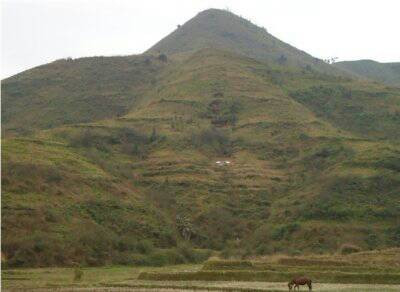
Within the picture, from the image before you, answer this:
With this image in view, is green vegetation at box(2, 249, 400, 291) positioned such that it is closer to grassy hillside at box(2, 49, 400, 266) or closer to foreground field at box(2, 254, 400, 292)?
foreground field at box(2, 254, 400, 292)

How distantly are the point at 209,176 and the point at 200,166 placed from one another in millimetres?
3723

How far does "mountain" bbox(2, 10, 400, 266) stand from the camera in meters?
58.9

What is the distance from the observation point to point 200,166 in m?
85.2

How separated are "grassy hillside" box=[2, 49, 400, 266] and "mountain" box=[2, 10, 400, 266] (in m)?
0.20

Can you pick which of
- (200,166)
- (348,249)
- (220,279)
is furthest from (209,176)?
(220,279)

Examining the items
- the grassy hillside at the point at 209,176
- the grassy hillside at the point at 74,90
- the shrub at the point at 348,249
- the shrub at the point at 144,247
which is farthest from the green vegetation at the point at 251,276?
the grassy hillside at the point at 74,90

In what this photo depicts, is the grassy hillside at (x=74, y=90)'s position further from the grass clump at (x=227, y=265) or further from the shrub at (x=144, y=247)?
the grass clump at (x=227, y=265)

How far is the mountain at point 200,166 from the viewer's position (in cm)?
5891

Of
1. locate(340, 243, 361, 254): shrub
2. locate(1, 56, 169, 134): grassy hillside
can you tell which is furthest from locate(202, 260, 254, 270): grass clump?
locate(1, 56, 169, 134): grassy hillside

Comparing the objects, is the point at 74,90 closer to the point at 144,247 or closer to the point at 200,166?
the point at 200,166

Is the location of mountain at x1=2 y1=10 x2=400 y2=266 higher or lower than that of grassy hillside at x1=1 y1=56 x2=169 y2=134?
lower

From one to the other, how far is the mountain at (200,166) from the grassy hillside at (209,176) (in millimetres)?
199

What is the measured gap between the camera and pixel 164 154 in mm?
88812

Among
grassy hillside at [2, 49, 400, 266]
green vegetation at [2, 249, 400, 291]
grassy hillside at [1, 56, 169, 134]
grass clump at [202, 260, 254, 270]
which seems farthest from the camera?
grassy hillside at [1, 56, 169, 134]
